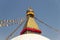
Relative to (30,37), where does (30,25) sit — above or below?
above

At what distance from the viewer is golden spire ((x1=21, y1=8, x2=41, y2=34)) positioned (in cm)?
1503

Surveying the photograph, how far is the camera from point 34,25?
15562 millimetres

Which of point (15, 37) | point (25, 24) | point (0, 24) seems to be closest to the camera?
point (0, 24)

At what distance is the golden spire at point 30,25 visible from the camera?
1503 centimetres

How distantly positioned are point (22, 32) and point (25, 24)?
0.89 m

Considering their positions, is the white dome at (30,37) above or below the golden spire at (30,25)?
below

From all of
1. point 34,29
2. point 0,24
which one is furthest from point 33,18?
point 0,24

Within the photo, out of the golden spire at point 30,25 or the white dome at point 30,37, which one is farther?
the golden spire at point 30,25

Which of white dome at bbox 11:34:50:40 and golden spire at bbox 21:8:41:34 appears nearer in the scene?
white dome at bbox 11:34:50:40

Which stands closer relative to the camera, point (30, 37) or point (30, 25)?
point (30, 37)

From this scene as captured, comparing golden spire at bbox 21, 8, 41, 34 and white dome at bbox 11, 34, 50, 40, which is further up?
golden spire at bbox 21, 8, 41, 34

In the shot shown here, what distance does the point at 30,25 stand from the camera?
1548cm

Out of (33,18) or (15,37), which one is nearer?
(15,37)

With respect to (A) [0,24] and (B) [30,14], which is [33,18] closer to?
(B) [30,14]
